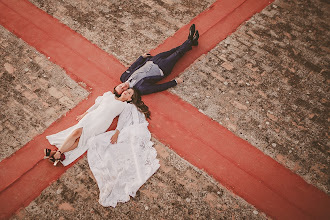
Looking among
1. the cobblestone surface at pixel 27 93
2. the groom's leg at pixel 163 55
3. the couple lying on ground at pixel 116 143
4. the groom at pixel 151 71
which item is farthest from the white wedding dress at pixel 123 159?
the groom's leg at pixel 163 55

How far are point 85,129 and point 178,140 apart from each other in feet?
4.70

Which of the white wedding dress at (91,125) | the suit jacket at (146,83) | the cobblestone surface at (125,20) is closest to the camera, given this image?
the white wedding dress at (91,125)

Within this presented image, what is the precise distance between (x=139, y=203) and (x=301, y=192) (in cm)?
230

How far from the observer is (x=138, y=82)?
4.16 metres

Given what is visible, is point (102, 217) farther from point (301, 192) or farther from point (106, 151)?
point (301, 192)

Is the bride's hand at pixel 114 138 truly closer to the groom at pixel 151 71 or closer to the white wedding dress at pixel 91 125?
the white wedding dress at pixel 91 125

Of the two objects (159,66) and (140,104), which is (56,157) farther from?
(159,66)

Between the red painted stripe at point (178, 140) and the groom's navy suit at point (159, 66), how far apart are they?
18 cm

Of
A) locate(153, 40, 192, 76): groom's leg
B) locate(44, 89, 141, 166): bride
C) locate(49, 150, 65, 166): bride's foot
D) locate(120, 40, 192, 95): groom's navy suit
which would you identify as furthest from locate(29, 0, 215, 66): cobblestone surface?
locate(49, 150, 65, 166): bride's foot

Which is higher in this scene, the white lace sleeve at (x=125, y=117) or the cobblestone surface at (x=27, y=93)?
the cobblestone surface at (x=27, y=93)

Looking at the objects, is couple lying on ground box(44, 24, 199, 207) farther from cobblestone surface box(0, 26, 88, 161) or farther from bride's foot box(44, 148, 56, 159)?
cobblestone surface box(0, 26, 88, 161)

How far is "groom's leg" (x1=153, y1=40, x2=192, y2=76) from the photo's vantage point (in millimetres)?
4340

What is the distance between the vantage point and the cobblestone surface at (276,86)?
151 inches

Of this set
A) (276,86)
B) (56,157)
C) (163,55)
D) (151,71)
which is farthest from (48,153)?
(276,86)
